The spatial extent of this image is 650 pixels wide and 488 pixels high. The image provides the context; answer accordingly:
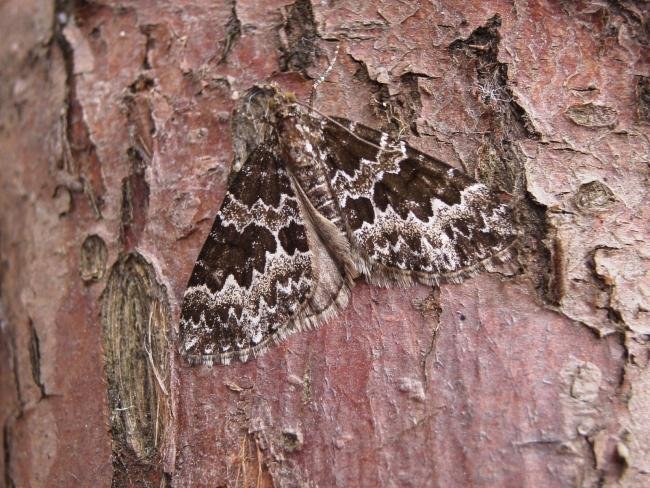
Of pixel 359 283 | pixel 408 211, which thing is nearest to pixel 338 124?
pixel 408 211

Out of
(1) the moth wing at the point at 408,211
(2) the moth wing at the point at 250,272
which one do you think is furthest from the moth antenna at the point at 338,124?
(2) the moth wing at the point at 250,272

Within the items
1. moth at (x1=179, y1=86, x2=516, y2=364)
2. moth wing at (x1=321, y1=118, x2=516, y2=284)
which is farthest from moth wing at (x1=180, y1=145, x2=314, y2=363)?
moth wing at (x1=321, y1=118, x2=516, y2=284)

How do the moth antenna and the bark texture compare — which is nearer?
the bark texture

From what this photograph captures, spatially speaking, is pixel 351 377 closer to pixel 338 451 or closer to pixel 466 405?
pixel 338 451

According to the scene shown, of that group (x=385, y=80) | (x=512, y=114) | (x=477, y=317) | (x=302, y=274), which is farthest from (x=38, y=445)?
(x=512, y=114)

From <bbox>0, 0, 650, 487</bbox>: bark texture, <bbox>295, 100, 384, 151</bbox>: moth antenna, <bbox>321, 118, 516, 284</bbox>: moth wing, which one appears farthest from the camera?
<bbox>295, 100, 384, 151</bbox>: moth antenna

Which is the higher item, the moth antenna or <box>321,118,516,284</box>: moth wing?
the moth antenna

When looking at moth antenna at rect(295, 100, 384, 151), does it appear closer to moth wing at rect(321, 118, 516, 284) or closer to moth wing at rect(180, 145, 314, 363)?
moth wing at rect(321, 118, 516, 284)
